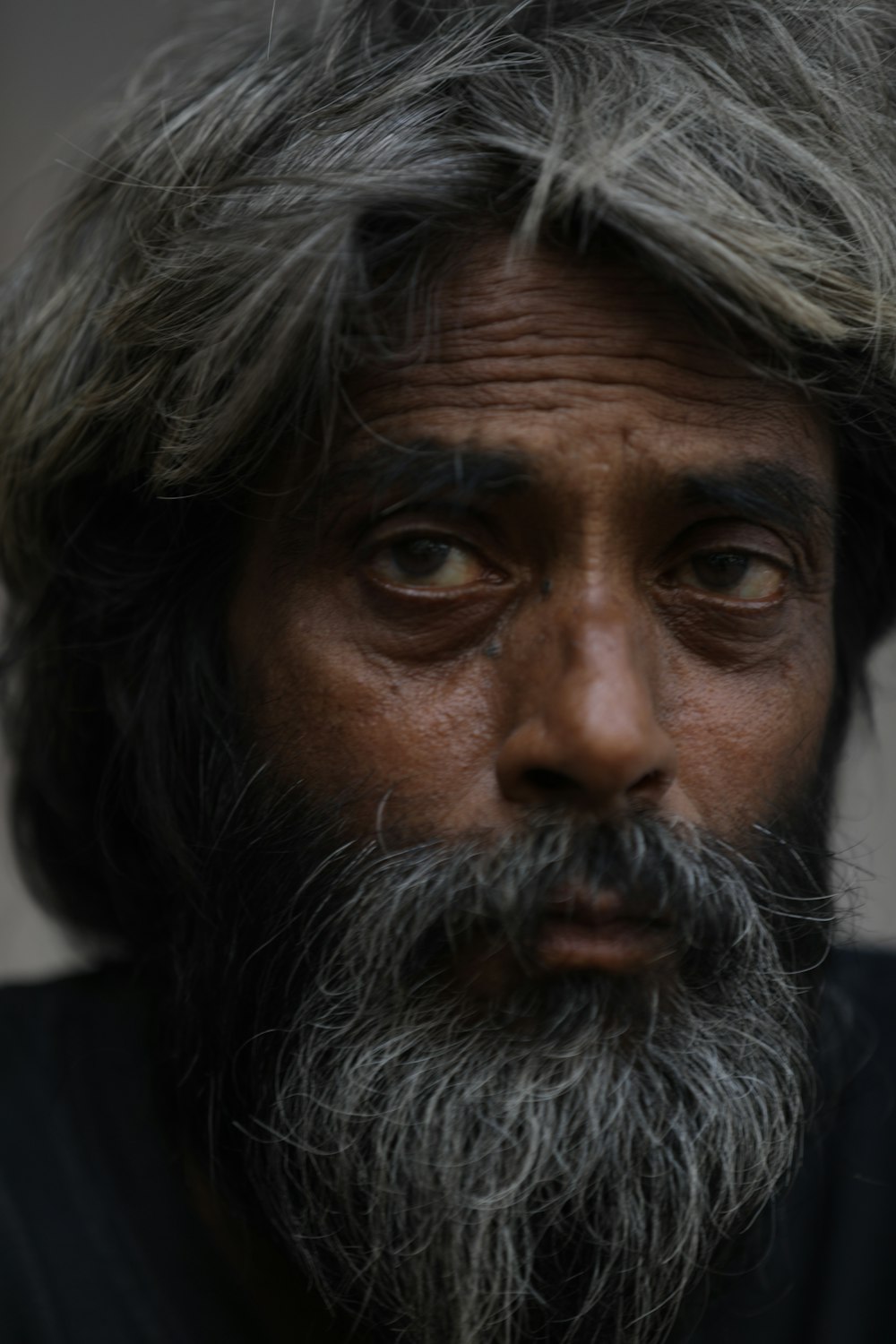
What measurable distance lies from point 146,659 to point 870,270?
978 millimetres

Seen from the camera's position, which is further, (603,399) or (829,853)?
(829,853)

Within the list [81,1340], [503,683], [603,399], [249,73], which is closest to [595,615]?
[503,683]

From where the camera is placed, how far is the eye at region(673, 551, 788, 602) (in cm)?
154

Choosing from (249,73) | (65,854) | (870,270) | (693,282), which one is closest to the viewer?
(693,282)

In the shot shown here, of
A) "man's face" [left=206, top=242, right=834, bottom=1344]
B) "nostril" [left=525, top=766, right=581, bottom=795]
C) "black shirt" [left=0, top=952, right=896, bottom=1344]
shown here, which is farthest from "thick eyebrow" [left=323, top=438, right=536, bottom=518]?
"black shirt" [left=0, top=952, right=896, bottom=1344]

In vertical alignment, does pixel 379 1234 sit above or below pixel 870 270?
below

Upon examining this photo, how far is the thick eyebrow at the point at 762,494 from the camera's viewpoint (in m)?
1.48

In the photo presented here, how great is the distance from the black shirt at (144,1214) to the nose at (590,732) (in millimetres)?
646

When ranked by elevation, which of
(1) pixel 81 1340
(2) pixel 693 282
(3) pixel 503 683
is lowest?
(1) pixel 81 1340

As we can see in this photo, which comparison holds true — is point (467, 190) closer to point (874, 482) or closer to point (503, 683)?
point (503, 683)

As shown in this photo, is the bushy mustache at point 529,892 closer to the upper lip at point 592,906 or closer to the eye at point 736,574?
the upper lip at point 592,906

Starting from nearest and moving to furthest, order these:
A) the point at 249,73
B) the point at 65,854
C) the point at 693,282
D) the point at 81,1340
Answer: the point at 693,282 → the point at 81,1340 → the point at 249,73 → the point at 65,854

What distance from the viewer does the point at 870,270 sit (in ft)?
4.90

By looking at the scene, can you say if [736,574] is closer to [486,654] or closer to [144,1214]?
[486,654]
